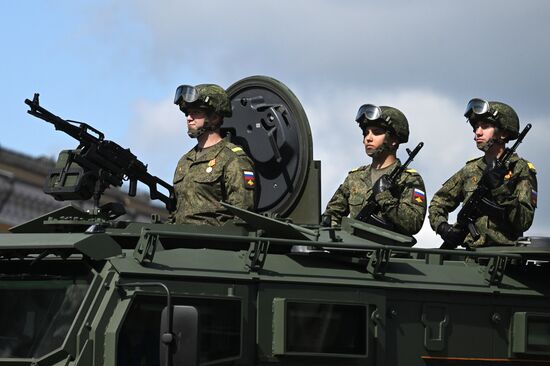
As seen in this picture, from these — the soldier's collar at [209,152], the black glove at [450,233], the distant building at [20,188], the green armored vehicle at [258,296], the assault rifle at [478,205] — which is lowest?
the green armored vehicle at [258,296]

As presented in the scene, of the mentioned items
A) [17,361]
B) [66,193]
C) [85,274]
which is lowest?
[17,361]

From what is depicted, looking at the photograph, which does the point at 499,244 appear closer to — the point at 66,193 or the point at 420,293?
the point at 420,293

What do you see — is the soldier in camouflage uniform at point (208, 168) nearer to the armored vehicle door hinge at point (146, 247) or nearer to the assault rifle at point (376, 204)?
the assault rifle at point (376, 204)

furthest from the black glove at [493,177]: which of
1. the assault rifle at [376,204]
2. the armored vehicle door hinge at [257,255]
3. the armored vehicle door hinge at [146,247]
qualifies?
the armored vehicle door hinge at [146,247]

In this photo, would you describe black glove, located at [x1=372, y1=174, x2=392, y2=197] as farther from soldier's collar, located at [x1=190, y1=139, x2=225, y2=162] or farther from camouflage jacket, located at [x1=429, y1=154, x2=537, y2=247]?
soldier's collar, located at [x1=190, y1=139, x2=225, y2=162]

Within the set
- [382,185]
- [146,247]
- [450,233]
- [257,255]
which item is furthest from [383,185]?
[146,247]

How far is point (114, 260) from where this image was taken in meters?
8.85

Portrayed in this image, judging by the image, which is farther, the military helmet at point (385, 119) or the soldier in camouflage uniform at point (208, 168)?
the military helmet at point (385, 119)

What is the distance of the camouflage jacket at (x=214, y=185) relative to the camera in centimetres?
1109

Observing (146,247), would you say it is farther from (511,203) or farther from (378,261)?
(511,203)

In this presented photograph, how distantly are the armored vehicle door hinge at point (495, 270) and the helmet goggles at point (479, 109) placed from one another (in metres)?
1.79

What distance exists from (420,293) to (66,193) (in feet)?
10.6

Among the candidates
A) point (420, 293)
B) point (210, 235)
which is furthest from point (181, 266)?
point (420, 293)

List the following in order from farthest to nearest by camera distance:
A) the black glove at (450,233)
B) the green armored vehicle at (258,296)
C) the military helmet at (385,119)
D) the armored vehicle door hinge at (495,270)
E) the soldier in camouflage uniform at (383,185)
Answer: the military helmet at (385,119) → the soldier in camouflage uniform at (383,185) → the black glove at (450,233) → the armored vehicle door hinge at (495,270) → the green armored vehicle at (258,296)
